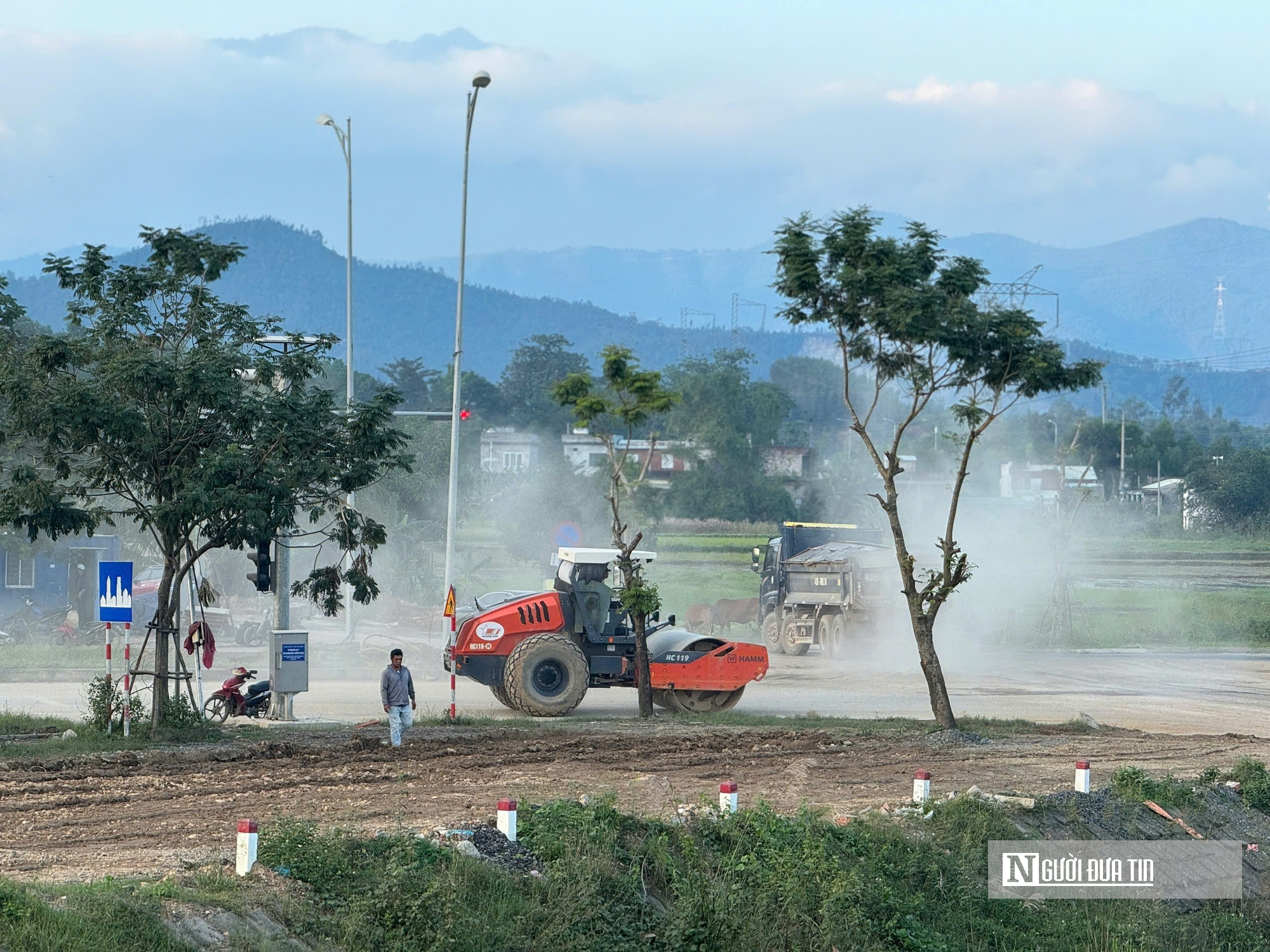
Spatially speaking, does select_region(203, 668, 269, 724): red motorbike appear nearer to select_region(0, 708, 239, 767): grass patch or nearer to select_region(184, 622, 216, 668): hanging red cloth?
select_region(184, 622, 216, 668): hanging red cloth

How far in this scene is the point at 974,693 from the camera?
29.4 m

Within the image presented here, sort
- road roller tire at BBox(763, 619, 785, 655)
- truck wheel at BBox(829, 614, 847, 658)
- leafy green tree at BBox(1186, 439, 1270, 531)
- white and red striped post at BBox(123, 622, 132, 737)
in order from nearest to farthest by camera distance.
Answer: white and red striped post at BBox(123, 622, 132, 737)
truck wheel at BBox(829, 614, 847, 658)
road roller tire at BBox(763, 619, 785, 655)
leafy green tree at BBox(1186, 439, 1270, 531)

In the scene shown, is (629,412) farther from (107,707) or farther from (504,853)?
(504,853)

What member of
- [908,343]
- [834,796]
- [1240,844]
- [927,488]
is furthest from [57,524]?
[927,488]

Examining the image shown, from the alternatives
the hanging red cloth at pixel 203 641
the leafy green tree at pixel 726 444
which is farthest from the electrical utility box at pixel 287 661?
the leafy green tree at pixel 726 444

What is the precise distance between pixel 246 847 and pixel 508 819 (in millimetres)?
2519

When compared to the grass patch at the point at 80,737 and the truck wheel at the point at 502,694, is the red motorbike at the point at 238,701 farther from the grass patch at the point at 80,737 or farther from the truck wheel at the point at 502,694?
the truck wheel at the point at 502,694

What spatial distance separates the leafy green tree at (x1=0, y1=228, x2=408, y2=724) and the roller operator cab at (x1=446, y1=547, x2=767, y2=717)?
3.93 m

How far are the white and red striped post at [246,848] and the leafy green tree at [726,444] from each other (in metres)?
71.1

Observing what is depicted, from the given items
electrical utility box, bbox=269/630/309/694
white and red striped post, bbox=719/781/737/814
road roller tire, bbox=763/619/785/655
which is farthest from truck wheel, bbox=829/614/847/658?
white and red striped post, bbox=719/781/737/814

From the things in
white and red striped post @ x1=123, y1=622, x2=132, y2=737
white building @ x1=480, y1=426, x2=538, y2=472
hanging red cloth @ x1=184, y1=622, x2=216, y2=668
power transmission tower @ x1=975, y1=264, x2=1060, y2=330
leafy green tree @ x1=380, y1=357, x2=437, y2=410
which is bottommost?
white and red striped post @ x1=123, y1=622, x2=132, y2=737

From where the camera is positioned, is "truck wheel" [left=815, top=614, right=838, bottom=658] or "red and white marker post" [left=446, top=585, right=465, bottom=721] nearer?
"red and white marker post" [left=446, top=585, right=465, bottom=721]

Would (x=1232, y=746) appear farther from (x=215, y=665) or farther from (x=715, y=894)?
(x=215, y=665)

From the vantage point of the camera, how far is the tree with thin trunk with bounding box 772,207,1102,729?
20.7 metres
